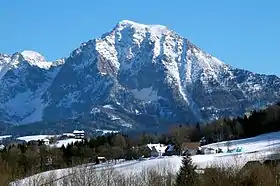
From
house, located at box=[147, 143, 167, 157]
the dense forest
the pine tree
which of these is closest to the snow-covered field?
the dense forest

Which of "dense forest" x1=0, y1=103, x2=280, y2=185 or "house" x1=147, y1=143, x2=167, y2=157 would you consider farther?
Answer: "house" x1=147, y1=143, x2=167, y2=157

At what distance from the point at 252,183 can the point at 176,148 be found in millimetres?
96557

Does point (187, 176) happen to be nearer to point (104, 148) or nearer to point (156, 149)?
point (104, 148)

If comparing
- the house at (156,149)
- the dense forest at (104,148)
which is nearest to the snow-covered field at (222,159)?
the dense forest at (104,148)

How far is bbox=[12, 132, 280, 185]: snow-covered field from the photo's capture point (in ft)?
350

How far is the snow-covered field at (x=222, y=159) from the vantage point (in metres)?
107

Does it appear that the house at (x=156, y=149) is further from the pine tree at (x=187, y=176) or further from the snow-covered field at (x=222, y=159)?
the pine tree at (x=187, y=176)

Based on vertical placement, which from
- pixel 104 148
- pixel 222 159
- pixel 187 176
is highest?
pixel 104 148

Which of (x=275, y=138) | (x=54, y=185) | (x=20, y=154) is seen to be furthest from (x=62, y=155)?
(x=54, y=185)

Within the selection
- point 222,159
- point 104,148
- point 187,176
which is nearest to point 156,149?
point 104,148

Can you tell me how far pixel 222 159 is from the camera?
11869cm

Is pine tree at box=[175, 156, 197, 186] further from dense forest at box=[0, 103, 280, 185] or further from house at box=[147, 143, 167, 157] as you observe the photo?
house at box=[147, 143, 167, 157]

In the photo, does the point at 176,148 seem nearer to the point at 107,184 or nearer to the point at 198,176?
the point at 107,184

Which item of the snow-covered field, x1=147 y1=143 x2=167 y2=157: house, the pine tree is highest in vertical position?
x1=147 y1=143 x2=167 y2=157: house
